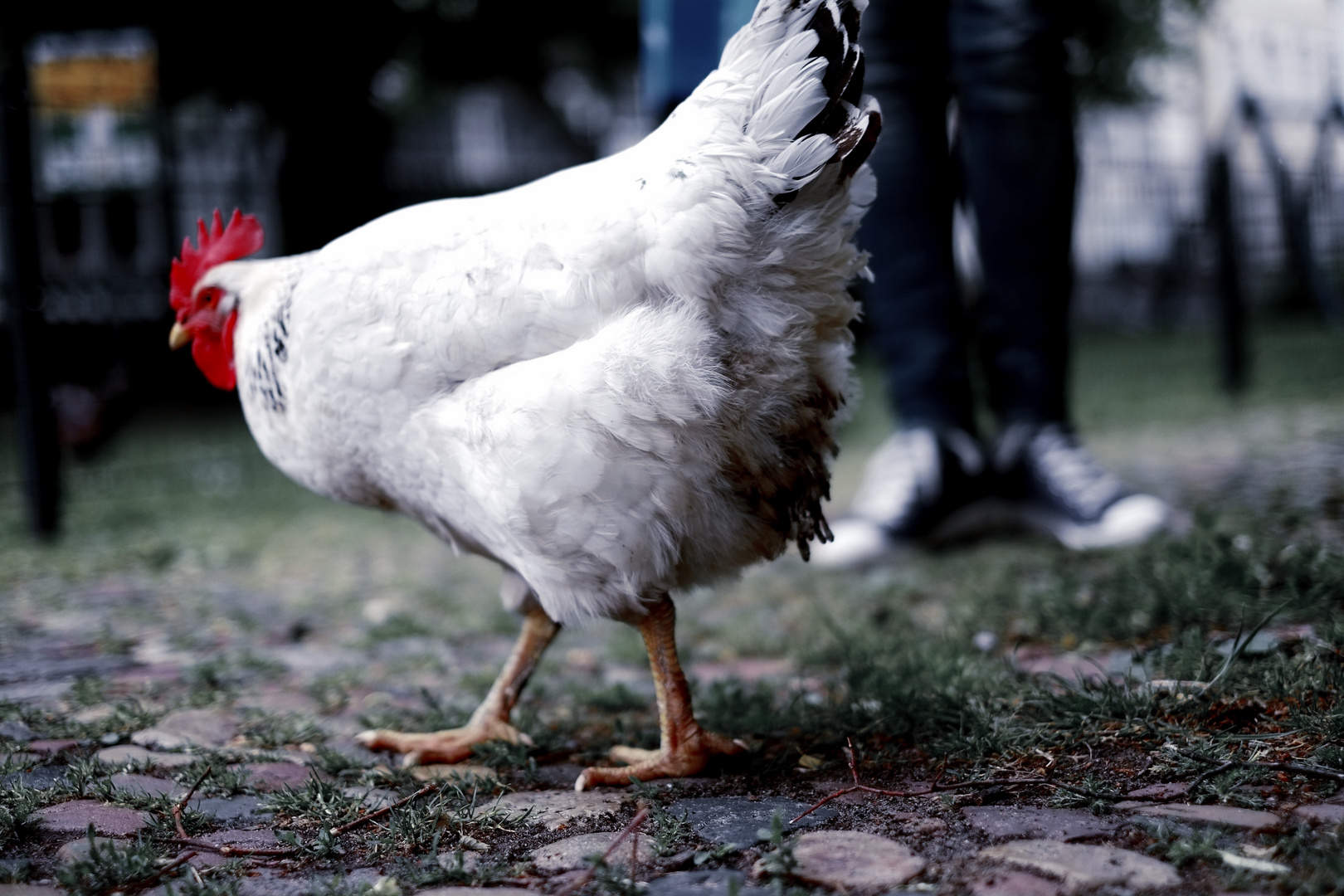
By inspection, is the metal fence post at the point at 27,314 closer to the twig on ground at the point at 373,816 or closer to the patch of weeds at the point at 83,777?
the patch of weeds at the point at 83,777

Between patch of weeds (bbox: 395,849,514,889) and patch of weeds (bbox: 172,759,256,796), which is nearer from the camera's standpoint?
patch of weeds (bbox: 395,849,514,889)

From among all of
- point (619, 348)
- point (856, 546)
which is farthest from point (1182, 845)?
point (856, 546)

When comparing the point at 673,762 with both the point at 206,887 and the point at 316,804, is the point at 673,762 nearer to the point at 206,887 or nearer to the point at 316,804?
the point at 316,804

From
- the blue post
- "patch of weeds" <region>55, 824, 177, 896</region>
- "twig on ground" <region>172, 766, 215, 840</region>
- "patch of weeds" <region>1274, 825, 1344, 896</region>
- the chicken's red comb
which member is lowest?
"twig on ground" <region>172, 766, 215, 840</region>

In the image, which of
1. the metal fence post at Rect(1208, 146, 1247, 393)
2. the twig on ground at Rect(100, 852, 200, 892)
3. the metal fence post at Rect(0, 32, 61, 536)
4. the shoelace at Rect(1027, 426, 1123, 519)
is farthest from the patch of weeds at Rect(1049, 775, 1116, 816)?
the metal fence post at Rect(1208, 146, 1247, 393)

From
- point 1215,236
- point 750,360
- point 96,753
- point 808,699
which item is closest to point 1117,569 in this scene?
point 808,699

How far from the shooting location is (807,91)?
5.54ft

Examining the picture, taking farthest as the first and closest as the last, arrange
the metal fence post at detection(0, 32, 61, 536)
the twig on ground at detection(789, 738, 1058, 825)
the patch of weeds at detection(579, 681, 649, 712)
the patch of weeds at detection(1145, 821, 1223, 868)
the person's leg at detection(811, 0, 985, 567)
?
the metal fence post at detection(0, 32, 61, 536) → the person's leg at detection(811, 0, 985, 567) → the patch of weeds at detection(579, 681, 649, 712) → the twig on ground at detection(789, 738, 1058, 825) → the patch of weeds at detection(1145, 821, 1223, 868)

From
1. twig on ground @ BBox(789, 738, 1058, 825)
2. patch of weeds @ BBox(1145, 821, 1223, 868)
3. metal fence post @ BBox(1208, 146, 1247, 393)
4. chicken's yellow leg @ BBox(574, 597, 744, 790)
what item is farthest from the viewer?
metal fence post @ BBox(1208, 146, 1247, 393)

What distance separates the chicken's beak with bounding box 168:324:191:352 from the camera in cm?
222

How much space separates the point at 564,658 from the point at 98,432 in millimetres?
4279

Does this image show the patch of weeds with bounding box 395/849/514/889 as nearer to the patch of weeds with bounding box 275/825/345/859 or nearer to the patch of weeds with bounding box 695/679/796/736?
the patch of weeds with bounding box 275/825/345/859

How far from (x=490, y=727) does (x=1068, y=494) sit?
6.43 feet

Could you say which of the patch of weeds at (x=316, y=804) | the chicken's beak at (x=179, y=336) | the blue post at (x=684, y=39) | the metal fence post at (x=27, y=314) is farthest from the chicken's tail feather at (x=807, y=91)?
the metal fence post at (x=27, y=314)
